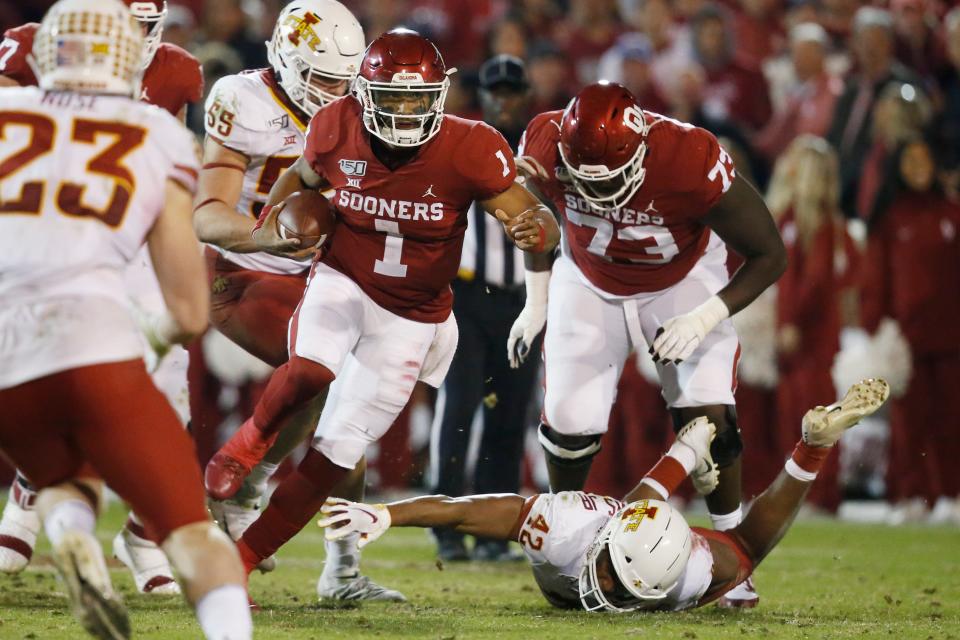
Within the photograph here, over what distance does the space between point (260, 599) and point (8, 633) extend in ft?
3.99

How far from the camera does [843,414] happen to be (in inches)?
203

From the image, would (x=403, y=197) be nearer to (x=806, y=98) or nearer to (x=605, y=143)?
(x=605, y=143)

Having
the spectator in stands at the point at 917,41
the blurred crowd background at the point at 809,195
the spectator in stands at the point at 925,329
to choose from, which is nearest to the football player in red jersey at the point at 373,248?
the blurred crowd background at the point at 809,195

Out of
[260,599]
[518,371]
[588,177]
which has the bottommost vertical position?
[260,599]

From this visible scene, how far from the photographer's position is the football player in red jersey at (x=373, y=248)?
4879mm

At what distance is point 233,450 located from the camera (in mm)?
4895

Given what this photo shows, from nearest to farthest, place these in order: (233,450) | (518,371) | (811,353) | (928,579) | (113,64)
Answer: (113,64), (233,450), (928,579), (518,371), (811,353)

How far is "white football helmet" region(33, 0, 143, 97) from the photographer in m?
3.62

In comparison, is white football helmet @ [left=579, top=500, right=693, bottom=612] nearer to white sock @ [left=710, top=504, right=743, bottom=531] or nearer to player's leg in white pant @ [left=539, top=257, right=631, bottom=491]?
player's leg in white pant @ [left=539, top=257, right=631, bottom=491]

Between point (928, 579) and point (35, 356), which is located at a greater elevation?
point (35, 356)

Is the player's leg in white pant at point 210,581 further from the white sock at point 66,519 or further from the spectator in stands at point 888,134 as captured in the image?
the spectator in stands at point 888,134

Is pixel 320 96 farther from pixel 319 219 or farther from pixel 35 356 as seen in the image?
pixel 35 356

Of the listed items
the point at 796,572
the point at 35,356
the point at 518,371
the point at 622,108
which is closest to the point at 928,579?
the point at 796,572

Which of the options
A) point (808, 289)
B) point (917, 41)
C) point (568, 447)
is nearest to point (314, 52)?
point (568, 447)
